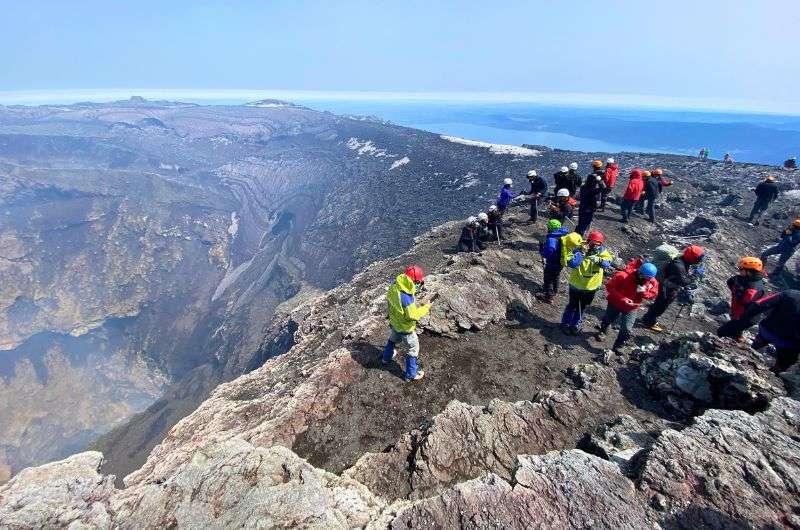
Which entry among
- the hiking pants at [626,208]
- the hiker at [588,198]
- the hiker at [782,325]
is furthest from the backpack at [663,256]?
the hiking pants at [626,208]

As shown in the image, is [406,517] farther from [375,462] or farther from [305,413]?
[305,413]

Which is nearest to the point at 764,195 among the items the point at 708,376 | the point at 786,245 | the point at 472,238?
the point at 786,245

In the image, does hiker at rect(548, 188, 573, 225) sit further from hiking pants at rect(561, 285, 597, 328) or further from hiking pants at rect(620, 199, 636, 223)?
hiking pants at rect(561, 285, 597, 328)

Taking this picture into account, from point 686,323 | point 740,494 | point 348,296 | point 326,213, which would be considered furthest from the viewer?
point 326,213

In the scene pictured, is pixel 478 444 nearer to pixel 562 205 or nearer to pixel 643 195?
pixel 562 205

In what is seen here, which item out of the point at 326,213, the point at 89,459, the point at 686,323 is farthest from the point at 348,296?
the point at 326,213

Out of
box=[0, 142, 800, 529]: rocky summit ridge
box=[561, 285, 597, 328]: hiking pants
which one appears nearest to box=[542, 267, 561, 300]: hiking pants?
box=[0, 142, 800, 529]: rocky summit ridge

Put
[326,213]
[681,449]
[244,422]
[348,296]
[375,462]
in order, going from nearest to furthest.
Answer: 1. [681,449]
2. [375,462]
3. [244,422]
4. [348,296]
5. [326,213]

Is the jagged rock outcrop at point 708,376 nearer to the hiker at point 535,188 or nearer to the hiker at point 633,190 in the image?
the hiker at point 535,188
